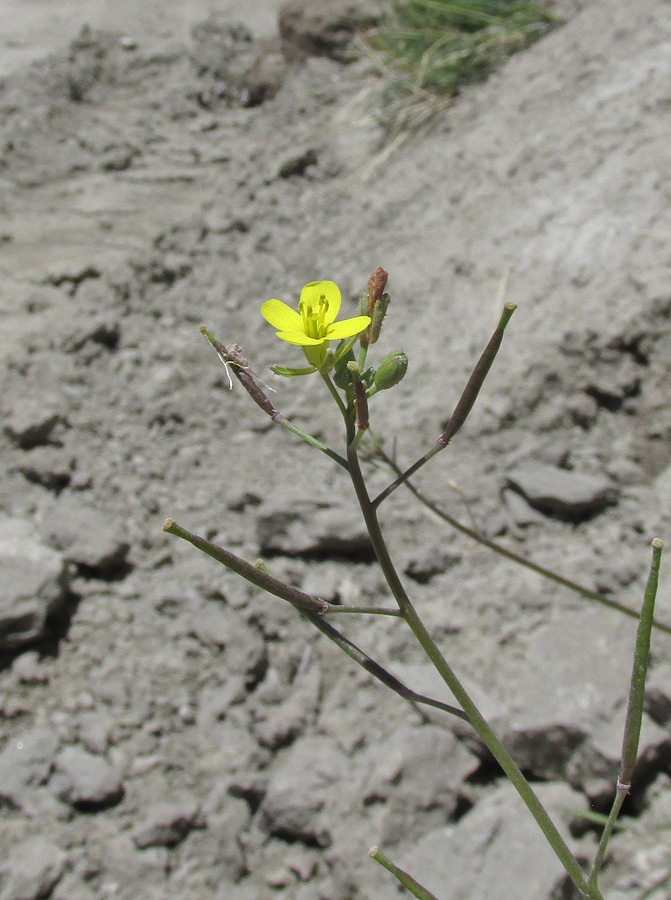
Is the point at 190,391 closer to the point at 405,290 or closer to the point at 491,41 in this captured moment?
the point at 405,290

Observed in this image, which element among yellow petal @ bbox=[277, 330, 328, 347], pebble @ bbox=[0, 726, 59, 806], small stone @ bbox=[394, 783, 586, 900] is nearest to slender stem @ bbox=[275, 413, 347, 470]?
yellow petal @ bbox=[277, 330, 328, 347]

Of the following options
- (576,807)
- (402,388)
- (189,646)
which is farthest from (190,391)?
(576,807)

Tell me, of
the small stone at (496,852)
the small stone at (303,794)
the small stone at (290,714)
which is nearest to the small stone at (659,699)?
the small stone at (496,852)

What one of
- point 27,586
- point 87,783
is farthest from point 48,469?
point 87,783

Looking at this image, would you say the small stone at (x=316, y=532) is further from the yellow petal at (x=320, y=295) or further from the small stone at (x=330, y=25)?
the small stone at (x=330, y=25)

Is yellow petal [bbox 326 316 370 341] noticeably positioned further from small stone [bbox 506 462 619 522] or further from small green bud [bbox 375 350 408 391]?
small stone [bbox 506 462 619 522]

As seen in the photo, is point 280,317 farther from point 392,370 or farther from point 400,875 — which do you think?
point 400,875

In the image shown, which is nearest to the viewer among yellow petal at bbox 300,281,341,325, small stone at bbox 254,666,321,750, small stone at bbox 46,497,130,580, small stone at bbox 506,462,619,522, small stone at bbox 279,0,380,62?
yellow petal at bbox 300,281,341,325
